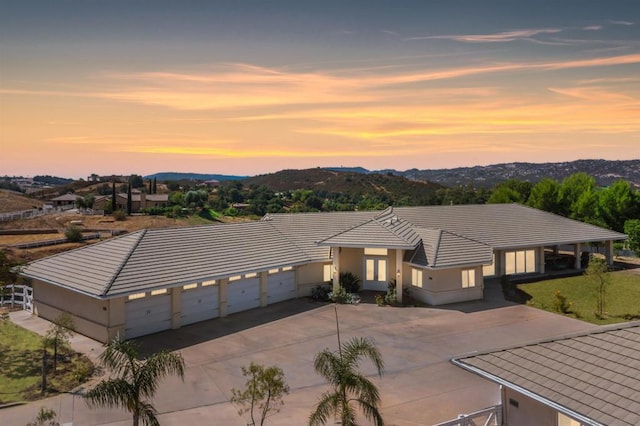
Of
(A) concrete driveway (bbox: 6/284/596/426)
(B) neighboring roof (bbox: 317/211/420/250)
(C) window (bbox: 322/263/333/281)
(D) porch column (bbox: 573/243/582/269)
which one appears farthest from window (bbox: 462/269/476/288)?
(D) porch column (bbox: 573/243/582/269)

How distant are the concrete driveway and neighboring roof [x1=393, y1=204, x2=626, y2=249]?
8385 millimetres

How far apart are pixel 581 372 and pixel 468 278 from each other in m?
20.1

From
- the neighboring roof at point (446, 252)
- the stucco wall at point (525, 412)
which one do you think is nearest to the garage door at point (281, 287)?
the neighboring roof at point (446, 252)

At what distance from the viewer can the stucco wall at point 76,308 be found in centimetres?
2175

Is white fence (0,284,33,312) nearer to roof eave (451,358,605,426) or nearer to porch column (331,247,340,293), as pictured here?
porch column (331,247,340,293)

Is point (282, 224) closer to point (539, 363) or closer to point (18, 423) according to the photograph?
point (18, 423)

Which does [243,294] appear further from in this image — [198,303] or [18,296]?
[18,296]

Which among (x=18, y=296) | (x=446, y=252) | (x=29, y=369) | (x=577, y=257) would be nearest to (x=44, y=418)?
(x=29, y=369)

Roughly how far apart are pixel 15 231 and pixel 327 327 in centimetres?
5416

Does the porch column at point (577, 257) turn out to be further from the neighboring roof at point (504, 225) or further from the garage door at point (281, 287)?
the garage door at point (281, 287)

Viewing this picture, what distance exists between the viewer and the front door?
31562mm

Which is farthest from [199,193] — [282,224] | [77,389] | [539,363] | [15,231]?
[539,363]

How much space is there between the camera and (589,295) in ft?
102

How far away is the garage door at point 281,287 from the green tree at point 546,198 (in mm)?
41333
